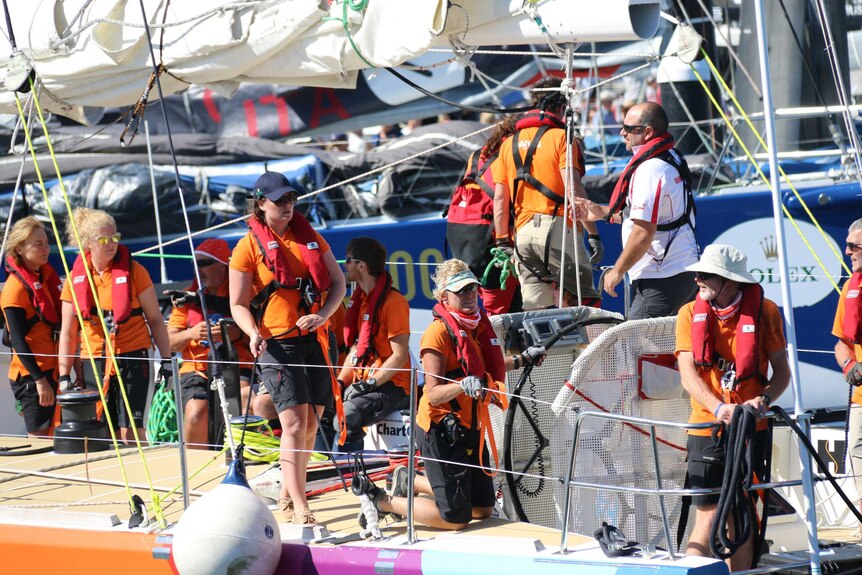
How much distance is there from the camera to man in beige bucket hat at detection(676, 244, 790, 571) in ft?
14.5

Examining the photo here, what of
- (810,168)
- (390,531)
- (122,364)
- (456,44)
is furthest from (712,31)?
(390,531)

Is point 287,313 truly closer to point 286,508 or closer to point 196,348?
point 286,508

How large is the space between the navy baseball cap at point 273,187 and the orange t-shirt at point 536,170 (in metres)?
1.65

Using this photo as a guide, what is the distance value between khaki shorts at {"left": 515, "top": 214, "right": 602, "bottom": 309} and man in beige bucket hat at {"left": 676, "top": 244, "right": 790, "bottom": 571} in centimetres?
170

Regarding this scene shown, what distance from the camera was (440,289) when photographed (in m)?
4.83

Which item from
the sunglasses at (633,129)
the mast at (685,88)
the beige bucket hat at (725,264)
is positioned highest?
the mast at (685,88)

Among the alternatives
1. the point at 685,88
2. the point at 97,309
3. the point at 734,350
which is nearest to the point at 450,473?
the point at 734,350

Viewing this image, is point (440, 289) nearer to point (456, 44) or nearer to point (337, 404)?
point (337, 404)

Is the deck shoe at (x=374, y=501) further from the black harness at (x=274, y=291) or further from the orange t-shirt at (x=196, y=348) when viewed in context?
the orange t-shirt at (x=196, y=348)

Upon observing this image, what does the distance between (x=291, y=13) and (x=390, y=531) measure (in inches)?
92.9

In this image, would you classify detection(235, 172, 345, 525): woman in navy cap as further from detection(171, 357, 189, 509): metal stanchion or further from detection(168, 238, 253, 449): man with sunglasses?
detection(168, 238, 253, 449): man with sunglasses

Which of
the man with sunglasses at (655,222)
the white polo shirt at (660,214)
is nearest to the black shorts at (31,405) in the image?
the man with sunglasses at (655,222)

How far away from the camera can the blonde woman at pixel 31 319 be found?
662cm

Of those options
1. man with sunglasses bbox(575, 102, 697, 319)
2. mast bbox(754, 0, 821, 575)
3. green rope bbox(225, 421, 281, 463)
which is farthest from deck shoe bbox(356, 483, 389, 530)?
mast bbox(754, 0, 821, 575)
